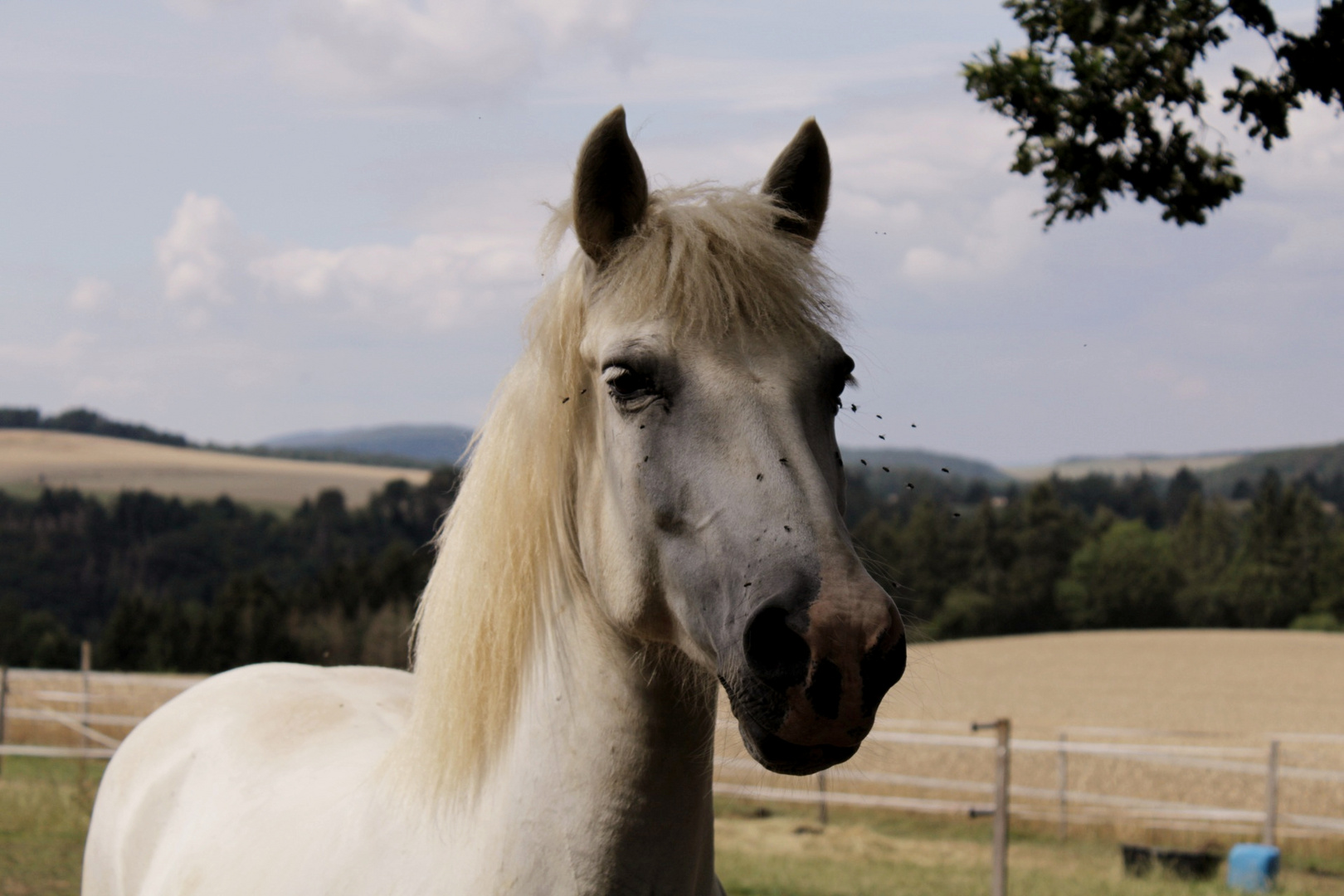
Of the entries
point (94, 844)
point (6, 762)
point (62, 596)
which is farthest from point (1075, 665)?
point (62, 596)

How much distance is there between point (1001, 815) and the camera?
8367mm

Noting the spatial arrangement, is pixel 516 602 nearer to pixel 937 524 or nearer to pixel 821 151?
pixel 821 151

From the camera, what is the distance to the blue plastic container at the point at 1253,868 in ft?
30.5

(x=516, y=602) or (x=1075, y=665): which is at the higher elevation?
(x=516, y=602)

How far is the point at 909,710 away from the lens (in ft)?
78.7

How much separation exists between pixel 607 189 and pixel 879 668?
956 millimetres

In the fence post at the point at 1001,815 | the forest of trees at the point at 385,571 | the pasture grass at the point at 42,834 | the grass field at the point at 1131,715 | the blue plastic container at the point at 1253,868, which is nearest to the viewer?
the fence post at the point at 1001,815

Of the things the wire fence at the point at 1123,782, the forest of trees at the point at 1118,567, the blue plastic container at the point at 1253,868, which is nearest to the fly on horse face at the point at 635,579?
the blue plastic container at the point at 1253,868

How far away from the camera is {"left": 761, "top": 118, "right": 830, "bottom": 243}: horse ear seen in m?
2.17

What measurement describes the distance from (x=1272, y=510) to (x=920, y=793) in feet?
185

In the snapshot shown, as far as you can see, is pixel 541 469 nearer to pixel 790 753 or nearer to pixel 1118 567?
pixel 790 753

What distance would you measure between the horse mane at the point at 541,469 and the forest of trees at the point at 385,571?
105 feet

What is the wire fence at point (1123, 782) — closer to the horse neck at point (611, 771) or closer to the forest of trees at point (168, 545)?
the horse neck at point (611, 771)

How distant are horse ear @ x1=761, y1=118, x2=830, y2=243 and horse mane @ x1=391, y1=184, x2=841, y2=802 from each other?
0.30 ft
